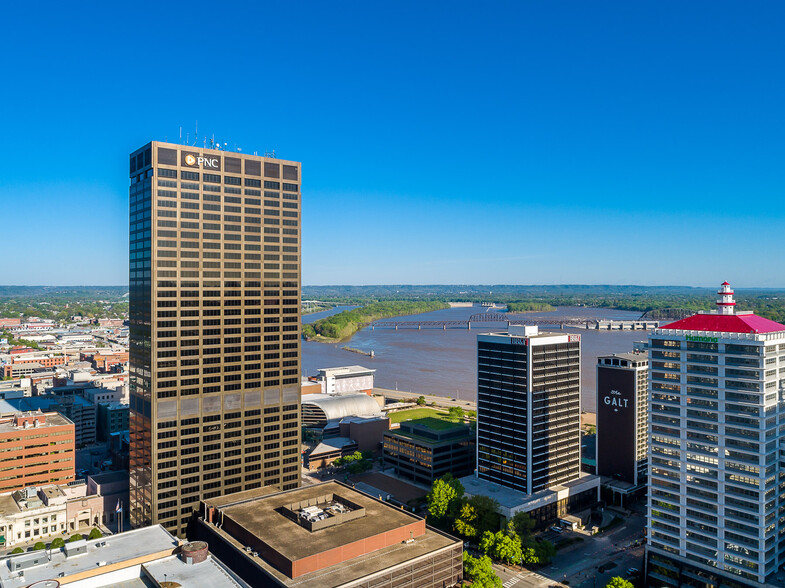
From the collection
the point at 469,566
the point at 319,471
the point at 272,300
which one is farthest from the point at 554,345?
the point at 319,471

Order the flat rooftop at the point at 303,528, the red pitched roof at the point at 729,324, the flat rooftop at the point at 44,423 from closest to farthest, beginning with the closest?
the flat rooftop at the point at 303,528 < the red pitched roof at the point at 729,324 < the flat rooftop at the point at 44,423

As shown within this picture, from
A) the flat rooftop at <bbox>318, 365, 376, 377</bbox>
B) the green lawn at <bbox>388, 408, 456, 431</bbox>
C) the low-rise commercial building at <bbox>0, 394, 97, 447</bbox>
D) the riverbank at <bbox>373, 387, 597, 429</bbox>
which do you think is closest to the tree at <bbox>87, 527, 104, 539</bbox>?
the low-rise commercial building at <bbox>0, 394, 97, 447</bbox>

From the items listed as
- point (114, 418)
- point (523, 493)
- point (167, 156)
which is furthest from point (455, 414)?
point (167, 156)

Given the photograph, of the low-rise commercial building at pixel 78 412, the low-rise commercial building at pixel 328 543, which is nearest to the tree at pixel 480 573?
the low-rise commercial building at pixel 328 543

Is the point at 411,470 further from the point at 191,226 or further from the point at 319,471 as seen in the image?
the point at 191,226

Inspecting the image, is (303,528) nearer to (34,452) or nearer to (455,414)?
(34,452)

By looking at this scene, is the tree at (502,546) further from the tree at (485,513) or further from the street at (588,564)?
the tree at (485,513)
